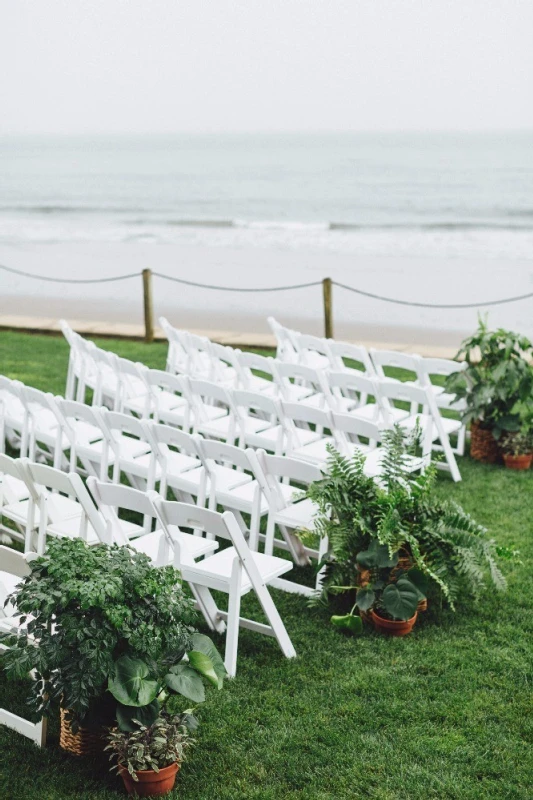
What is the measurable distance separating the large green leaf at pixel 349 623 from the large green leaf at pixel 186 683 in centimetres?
135

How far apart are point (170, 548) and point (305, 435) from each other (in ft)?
7.46

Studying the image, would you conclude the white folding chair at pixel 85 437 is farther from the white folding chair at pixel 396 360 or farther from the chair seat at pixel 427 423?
the white folding chair at pixel 396 360

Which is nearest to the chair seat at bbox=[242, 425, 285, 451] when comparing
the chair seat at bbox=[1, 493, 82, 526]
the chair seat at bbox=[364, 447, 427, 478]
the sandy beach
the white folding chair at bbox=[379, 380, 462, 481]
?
the chair seat at bbox=[364, 447, 427, 478]

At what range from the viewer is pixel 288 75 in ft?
227

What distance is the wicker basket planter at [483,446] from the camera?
7.78 m

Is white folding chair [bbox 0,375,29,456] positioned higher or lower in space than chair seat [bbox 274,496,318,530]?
higher

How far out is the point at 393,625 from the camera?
15.7ft

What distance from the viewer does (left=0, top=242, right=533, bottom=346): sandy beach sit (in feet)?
52.7

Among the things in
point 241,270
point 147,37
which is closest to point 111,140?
point 147,37

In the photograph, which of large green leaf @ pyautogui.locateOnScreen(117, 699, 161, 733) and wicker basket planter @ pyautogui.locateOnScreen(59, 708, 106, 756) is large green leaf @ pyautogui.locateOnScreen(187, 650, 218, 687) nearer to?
large green leaf @ pyautogui.locateOnScreen(117, 699, 161, 733)

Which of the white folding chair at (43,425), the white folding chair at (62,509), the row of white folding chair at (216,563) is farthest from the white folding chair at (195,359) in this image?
the row of white folding chair at (216,563)

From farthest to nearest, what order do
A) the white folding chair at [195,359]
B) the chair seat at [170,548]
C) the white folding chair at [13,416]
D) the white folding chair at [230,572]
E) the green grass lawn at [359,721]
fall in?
1. the white folding chair at [195,359]
2. the white folding chair at [13,416]
3. the chair seat at [170,548]
4. the white folding chair at [230,572]
5. the green grass lawn at [359,721]

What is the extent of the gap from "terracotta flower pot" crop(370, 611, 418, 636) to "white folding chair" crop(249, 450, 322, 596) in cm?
42

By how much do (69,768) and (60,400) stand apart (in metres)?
2.91
